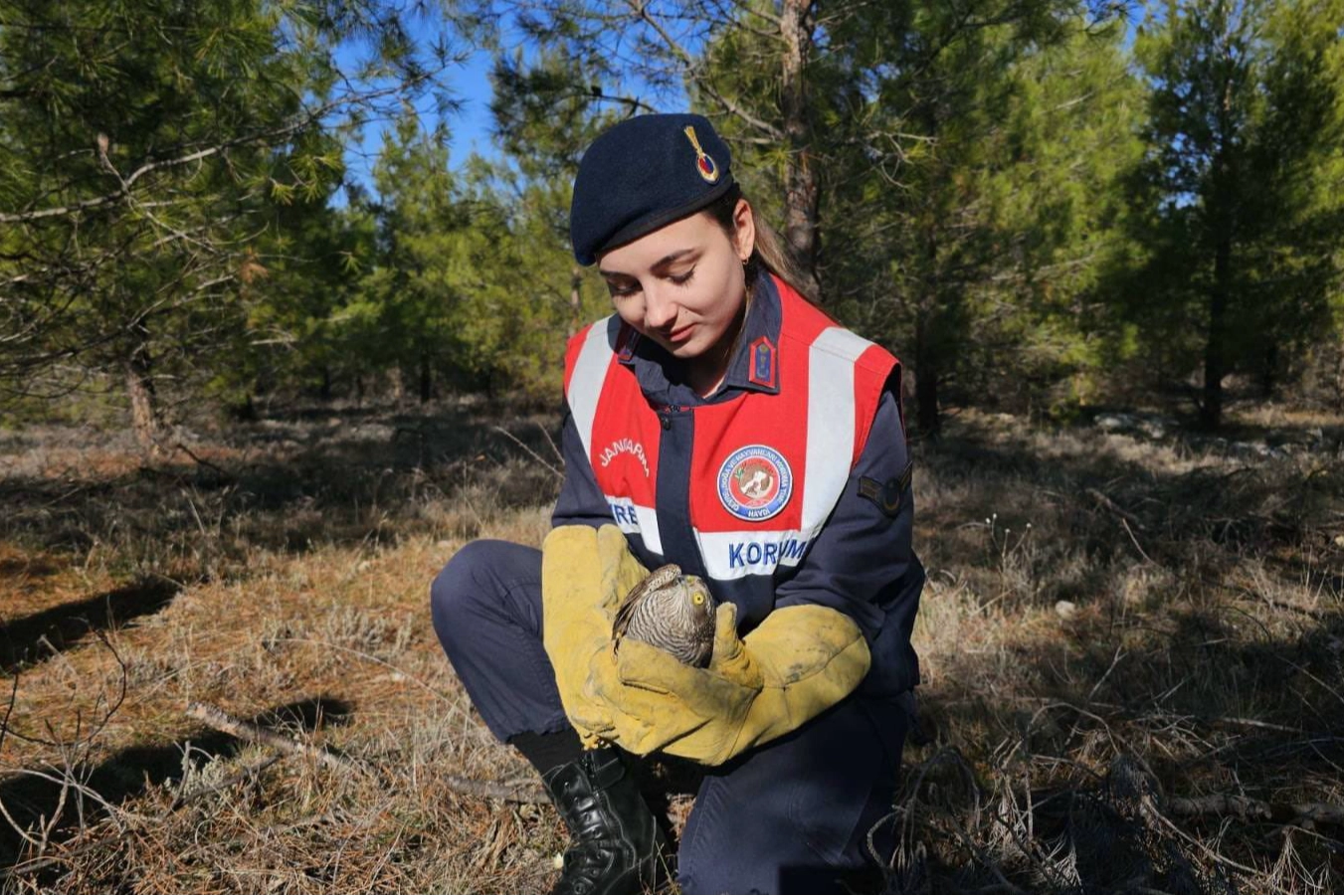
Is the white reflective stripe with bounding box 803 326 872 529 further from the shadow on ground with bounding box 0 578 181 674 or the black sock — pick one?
the shadow on ground with bounding box 0 578 181 674

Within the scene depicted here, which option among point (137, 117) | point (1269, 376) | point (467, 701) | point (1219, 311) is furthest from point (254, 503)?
point (1269, 376)

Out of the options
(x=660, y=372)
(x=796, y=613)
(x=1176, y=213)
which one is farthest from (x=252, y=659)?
(x=1176, y=213)

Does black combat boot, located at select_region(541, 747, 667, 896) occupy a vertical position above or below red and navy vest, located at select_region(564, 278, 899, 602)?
below

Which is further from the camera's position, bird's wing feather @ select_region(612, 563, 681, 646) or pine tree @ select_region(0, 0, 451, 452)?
pine tree @ select_region(0, 0, 451, 452)

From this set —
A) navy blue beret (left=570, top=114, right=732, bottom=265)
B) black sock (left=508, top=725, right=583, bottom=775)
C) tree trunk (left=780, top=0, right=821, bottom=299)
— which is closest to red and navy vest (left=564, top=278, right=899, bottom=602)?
navy blue beret (left=570, top=114, right=732, bottom=265)

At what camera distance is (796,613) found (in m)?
1.53

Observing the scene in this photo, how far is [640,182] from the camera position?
1.50 meters

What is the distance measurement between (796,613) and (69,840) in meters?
1.62

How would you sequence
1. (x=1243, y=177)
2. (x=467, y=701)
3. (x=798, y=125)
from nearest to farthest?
(x=467, y=701), (x=798, y=125), (x=1243, y=177)

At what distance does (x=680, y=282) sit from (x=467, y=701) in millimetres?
1704

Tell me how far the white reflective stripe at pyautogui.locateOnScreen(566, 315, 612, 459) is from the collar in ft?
0.36

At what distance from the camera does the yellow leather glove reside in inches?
53.6

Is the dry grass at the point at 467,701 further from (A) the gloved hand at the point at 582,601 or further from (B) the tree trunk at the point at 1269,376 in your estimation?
(B) the tree trunk at the point at 1269,376

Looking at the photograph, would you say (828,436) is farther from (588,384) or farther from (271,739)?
(271,739)
